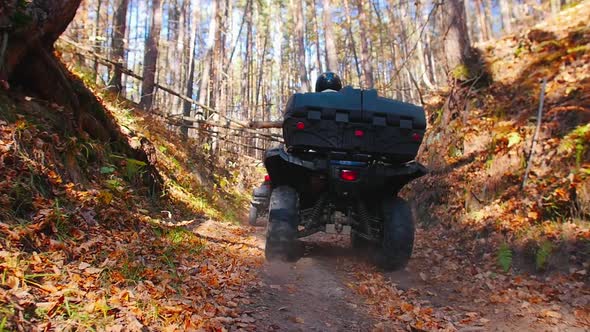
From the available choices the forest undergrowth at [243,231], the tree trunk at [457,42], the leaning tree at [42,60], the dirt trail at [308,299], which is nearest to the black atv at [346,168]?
the dirt trail at [308,299]

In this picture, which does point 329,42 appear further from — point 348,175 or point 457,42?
point 348,175

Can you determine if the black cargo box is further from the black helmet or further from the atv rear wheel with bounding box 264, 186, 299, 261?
the black helmet

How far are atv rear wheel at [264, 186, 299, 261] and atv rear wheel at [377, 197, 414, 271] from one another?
3.99ft

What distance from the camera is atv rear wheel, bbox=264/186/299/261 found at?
5.47 metres

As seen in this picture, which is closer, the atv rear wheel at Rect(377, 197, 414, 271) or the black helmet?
the atv rear wheel at Rect(377, 197, 414, 271)

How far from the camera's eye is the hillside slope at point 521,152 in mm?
5617

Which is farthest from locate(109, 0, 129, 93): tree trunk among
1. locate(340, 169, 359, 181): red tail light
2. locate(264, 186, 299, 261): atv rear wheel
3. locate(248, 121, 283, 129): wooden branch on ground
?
locate(340, 169, 359, 181): red tail light

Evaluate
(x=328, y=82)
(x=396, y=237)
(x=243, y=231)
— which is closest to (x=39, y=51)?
(x=328, y=82)

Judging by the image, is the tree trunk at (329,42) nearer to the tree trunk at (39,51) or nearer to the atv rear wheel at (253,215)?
the atv rear wheel at (253,215)

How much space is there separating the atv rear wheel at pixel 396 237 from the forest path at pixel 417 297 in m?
0.24

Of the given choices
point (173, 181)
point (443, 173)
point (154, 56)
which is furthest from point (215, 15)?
point (443, 173)

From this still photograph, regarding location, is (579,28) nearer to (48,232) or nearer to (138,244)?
(138,244)

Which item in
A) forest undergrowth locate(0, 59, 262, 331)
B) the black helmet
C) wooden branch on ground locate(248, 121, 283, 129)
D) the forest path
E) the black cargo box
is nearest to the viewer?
forest undergrowth locate(0, 59, 262, 331)

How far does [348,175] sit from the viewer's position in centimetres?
525
